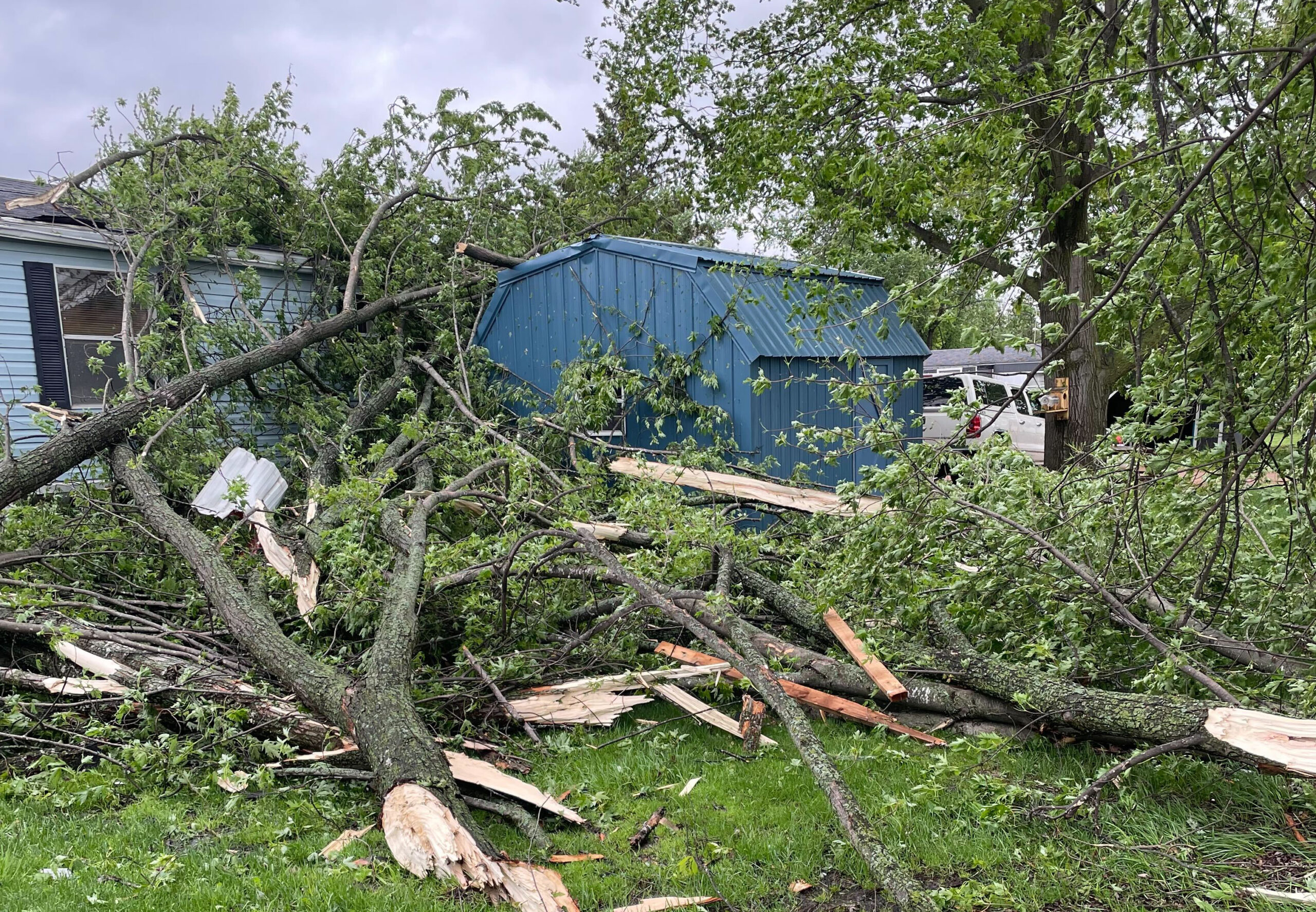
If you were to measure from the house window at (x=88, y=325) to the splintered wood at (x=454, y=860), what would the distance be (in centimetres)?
912

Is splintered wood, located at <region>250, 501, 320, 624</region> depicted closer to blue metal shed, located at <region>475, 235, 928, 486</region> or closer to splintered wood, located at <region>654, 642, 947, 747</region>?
splintered wood, located at <region>654, 642, 947, 747</region>

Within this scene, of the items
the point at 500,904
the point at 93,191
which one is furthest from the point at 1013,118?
the point at 93,191

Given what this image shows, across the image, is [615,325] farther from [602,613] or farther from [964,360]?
[964,360]

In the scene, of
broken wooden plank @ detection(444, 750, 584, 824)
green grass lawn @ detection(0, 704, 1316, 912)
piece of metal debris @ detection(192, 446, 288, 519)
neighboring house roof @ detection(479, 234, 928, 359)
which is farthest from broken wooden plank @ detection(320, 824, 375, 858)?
neighboring house roof @ detection(479, 234, 928, 359)

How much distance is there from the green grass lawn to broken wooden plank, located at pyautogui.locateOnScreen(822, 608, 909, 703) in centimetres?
33

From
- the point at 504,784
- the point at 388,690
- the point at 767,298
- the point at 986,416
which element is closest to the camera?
the point at 504,784

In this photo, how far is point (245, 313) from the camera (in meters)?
9.68

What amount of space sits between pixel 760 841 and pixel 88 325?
10.6 meters

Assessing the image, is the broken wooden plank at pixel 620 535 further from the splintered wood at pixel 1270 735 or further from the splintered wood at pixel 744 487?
the splintered wood at pixel 1270 735

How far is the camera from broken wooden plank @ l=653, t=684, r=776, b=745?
4.43 meters

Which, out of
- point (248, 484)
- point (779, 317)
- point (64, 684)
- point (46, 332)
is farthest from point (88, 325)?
point (779, 317)

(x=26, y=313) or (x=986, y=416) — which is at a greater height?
(x=26, y=313)

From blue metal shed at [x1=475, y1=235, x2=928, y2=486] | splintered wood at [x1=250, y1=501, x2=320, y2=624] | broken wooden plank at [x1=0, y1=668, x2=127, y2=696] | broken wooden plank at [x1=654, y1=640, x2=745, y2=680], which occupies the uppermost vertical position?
blue metal shed at [x1=475, y1=235, x2=928, y2=486]

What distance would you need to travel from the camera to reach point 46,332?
9633mm
